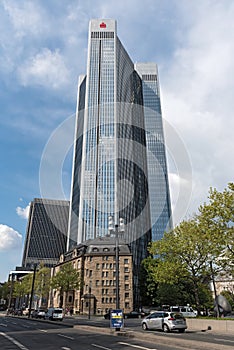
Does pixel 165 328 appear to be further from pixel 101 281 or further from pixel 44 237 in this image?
pixel 44 237

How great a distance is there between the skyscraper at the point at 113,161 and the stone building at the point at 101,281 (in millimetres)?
24097

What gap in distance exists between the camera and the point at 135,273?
11388 cm

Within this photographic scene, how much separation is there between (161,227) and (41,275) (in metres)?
88.0

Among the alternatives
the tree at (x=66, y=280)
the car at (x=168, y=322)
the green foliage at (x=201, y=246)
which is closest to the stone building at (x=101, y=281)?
the tree at (x=66, y=280)

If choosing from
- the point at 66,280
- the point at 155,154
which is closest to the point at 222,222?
the point at 66,280

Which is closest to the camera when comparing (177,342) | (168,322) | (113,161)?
(177,342)

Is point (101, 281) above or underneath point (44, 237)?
underneath

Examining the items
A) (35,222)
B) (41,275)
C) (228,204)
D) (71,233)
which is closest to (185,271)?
(228,204)

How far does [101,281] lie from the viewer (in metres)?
80.7

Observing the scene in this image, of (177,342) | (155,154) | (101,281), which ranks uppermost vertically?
(155,154)

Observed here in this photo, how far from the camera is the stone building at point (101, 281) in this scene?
78688 mm

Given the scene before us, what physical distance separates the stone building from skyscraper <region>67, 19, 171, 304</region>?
2410 cm

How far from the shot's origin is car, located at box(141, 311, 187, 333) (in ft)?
75.3

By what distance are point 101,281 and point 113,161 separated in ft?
175
